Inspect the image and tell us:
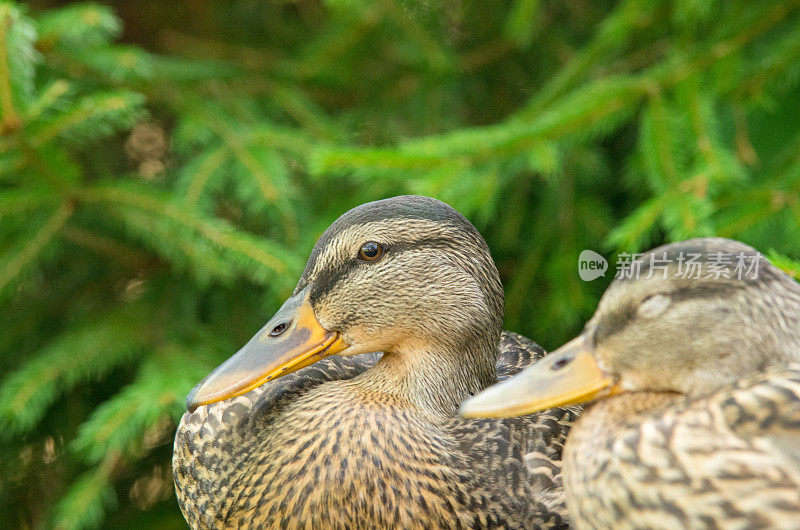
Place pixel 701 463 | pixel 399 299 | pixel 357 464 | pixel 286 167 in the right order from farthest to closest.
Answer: pixel 286 167 → pixel 399 299 → pixel 357 464 → pixel 701 463

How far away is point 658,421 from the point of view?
3.13 ft

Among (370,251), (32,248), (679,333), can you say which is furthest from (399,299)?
(32,248)

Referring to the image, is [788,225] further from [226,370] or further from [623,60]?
→ [226,370]

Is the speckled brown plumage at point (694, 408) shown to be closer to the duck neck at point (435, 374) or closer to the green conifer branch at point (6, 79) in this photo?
the duck neck at point (435, 374)

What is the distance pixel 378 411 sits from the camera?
1.26 metres

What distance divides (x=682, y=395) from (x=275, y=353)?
579mm

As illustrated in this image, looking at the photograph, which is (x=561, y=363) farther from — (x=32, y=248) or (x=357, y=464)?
(x=32, y=248)

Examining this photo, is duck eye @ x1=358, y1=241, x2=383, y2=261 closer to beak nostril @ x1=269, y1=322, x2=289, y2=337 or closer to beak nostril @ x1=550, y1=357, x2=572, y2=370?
beak nostril @ x1=269, y1=322, x2=289, y2=337

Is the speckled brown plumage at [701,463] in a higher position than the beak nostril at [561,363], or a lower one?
lower

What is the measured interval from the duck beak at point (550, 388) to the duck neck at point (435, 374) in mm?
290

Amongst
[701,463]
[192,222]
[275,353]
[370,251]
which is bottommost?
[701,463]

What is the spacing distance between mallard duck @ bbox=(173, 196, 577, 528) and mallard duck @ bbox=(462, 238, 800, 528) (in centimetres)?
21

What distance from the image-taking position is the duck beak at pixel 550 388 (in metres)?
1.00

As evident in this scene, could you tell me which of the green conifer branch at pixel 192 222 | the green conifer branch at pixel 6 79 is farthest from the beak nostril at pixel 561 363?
the green conifer branch at pixel 6 79
